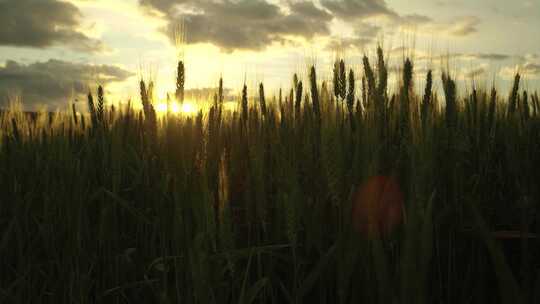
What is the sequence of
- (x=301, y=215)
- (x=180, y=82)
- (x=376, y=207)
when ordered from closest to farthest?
1. (x=376, y=207)
2. (x=180, y=82)
3. (x=301, y=215)

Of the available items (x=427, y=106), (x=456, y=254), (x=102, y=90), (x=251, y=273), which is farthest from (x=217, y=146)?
(x=102, y=90)

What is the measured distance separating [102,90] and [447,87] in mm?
1369

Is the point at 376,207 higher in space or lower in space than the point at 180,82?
lower

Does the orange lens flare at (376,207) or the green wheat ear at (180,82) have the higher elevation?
the green wheat ear at (180,82)

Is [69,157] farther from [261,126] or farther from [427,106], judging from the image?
[427,106]

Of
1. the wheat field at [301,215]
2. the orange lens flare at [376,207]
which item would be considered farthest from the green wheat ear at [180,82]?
the orange lens flare at [376,207]

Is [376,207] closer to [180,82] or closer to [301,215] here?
[301,215]

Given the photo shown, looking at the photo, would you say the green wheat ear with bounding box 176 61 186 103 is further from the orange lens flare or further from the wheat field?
the orange lens flare

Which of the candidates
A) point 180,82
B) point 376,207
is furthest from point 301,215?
point 180,82

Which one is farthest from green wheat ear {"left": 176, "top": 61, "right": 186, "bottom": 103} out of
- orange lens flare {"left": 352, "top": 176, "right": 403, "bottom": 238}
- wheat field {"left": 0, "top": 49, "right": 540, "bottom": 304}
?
orange lens flare {"left": 352, "top": 176, "right": 403, "bottom": 238}

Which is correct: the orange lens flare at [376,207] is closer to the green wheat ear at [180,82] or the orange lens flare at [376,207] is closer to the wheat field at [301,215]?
the wheat field at [301,215]

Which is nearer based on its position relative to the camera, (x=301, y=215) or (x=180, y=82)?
(x=180, y=82)

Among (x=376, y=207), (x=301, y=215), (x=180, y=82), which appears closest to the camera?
(x=376, y=207)

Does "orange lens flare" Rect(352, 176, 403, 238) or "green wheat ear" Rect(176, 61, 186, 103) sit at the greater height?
"green wheat ear" Rect(176, 61, 186, 103)
